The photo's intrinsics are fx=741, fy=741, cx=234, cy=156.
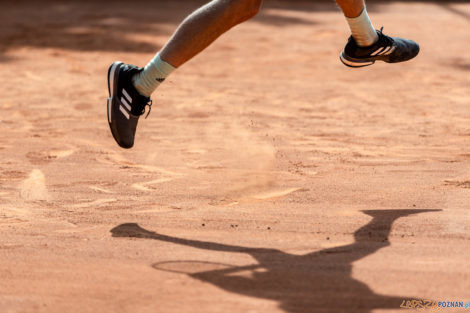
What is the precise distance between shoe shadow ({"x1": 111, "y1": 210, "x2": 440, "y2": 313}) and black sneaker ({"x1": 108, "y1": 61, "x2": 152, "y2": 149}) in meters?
0.44

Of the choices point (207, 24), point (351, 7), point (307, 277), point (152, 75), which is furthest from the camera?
point (351, 7)

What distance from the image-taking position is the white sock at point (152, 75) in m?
2.93

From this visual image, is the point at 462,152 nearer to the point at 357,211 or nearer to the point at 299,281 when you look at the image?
the point at 357,211

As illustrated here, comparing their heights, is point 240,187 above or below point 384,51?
below

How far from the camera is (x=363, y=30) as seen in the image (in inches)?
125

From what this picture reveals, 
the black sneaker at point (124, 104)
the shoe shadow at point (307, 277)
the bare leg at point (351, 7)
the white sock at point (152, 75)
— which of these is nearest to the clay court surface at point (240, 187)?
the shoe shadow at point (307, 277)

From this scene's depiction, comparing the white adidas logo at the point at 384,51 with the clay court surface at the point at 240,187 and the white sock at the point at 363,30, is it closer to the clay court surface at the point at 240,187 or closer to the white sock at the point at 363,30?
the white sock at the point at 363,30

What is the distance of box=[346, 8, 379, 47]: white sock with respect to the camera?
3.14m

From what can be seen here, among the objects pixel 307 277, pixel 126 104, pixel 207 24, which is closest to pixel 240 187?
pixel 126 104

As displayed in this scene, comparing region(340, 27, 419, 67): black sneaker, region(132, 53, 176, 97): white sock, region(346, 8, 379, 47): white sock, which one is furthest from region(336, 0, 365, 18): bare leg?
region(132, 53, 176, 97): white sock

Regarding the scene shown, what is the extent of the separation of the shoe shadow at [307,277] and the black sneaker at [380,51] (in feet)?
Answer: 2.80

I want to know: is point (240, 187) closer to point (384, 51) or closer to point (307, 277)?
point (384, 51)

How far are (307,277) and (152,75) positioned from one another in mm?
1098

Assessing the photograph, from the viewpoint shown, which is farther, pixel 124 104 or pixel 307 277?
pixel 124 104
